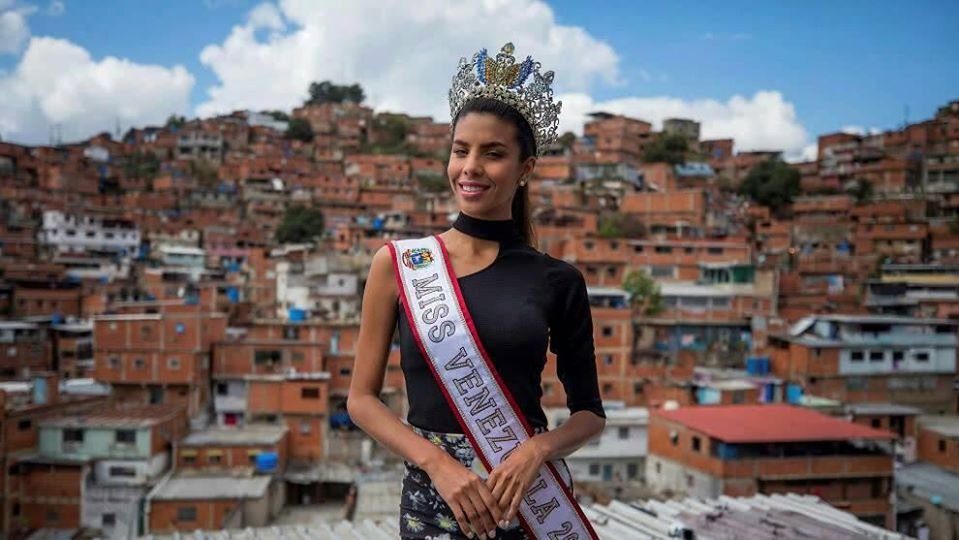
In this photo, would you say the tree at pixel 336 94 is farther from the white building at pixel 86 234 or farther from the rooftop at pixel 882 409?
the rooftop at pixel 882 409

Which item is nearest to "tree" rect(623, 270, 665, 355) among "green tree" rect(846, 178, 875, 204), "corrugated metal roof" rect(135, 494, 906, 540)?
"corrugated metal roof" rect(135, 494, 906, 540)

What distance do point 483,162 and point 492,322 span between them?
0.53m

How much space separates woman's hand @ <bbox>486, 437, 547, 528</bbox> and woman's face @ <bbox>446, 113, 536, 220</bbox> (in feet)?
2.66

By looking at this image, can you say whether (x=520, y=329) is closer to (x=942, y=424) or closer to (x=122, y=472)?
(x=122, y=472)

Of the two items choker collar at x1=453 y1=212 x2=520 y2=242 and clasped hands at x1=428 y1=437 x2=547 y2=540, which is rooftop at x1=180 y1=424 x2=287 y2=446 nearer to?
choker collar at x1=453 y1=212 x2=520 y2=242

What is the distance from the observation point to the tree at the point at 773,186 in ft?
185

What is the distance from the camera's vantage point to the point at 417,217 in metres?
45.6

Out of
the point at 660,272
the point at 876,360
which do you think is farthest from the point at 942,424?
the point at 660,272

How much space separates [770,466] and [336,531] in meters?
15.1

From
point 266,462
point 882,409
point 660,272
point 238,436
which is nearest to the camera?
point 266,462

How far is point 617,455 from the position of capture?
23625 mm

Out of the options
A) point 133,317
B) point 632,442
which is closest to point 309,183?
point 133,317

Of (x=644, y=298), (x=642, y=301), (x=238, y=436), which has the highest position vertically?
(x=644, y=298)

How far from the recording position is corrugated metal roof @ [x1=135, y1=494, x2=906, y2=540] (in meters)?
6.07
